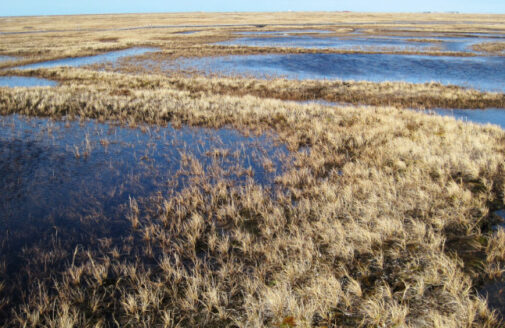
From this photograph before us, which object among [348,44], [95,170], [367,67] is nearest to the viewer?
[95,170]

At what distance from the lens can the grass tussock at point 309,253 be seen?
13.0 feet

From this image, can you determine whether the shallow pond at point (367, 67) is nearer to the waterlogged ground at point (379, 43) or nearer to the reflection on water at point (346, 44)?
the waterlogged ground at point (379, 43)

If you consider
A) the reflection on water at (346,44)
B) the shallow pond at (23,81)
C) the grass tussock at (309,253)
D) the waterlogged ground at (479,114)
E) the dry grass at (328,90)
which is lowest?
the grass tussock at (309,253)

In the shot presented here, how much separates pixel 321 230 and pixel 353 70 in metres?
28.8

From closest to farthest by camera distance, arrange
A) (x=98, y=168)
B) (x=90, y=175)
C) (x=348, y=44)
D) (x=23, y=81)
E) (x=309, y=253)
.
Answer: (x=309, y=253) → (x=90, y=175) → (x=98, y=168) → (x=23, y=81) → (x=348, y=44)

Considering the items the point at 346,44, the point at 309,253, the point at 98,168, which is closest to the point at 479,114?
the point at 309,253

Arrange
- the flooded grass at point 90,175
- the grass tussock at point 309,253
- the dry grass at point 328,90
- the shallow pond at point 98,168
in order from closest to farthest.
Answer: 1. the grass tussock at point 309,253
2. the flooded grass at point 90,175
3. the shallow pond at point 98,168
4. the dry grass at point 328,90

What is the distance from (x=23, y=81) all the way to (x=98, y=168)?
73.5 ft

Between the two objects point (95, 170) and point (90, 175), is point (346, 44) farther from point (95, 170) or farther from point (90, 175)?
point (90, 175)

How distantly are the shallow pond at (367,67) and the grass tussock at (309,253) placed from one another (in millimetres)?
19666

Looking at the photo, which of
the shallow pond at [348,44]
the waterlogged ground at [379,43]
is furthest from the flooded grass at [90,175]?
the shallow pond at [348,44]

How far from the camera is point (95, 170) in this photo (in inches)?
345

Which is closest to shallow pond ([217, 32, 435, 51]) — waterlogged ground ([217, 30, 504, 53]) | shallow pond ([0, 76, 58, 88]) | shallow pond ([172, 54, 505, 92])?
waterlogged ground ([217, 30, 504, 53])

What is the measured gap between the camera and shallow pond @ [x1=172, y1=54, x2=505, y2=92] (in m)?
26.7
